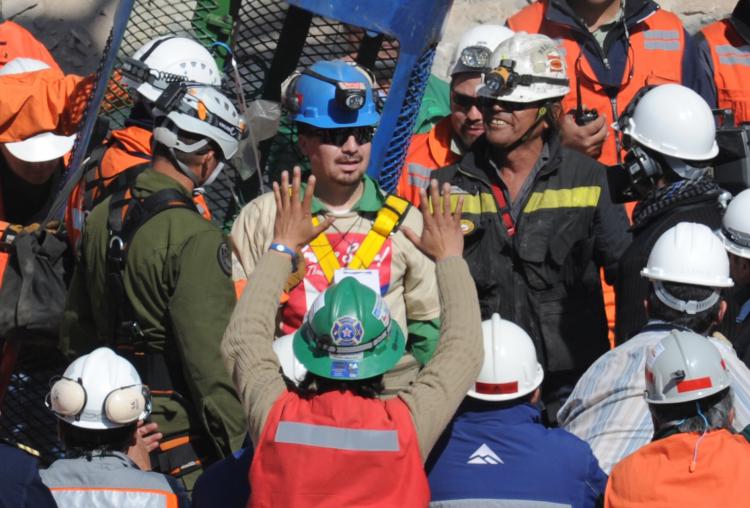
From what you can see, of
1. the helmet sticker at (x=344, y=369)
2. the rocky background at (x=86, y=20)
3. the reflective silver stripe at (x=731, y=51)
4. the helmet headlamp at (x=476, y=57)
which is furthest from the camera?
the rocky background at (x=86, y=20)

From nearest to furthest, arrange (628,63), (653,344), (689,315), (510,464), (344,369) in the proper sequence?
(344,369)
(510,464)
(653,344)
(689,315)
(628,63)

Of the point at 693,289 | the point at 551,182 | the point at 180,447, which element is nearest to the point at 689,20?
the point at 551,182

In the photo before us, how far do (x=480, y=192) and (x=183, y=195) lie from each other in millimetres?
1314

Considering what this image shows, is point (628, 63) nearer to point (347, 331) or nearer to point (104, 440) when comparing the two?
point (104, 440)

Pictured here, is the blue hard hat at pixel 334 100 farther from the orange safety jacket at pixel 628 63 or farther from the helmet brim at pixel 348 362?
the orange safety jacket at pixel 628 63

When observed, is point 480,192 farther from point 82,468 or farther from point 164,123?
point 82,468

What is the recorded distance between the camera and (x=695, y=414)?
14.3 feet

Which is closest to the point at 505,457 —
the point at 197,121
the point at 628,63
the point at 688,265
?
the point at 688,265

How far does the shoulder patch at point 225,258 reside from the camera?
537cm

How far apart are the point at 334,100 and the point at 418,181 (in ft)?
4.27

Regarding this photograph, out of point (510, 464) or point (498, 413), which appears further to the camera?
point (498, 413)

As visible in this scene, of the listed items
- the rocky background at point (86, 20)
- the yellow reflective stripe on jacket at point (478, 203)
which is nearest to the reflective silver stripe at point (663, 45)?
the yellow reflective stripe on jacket at point (478, 203)

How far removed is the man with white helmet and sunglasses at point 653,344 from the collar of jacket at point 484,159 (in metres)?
0.84

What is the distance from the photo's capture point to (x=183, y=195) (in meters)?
5.55
